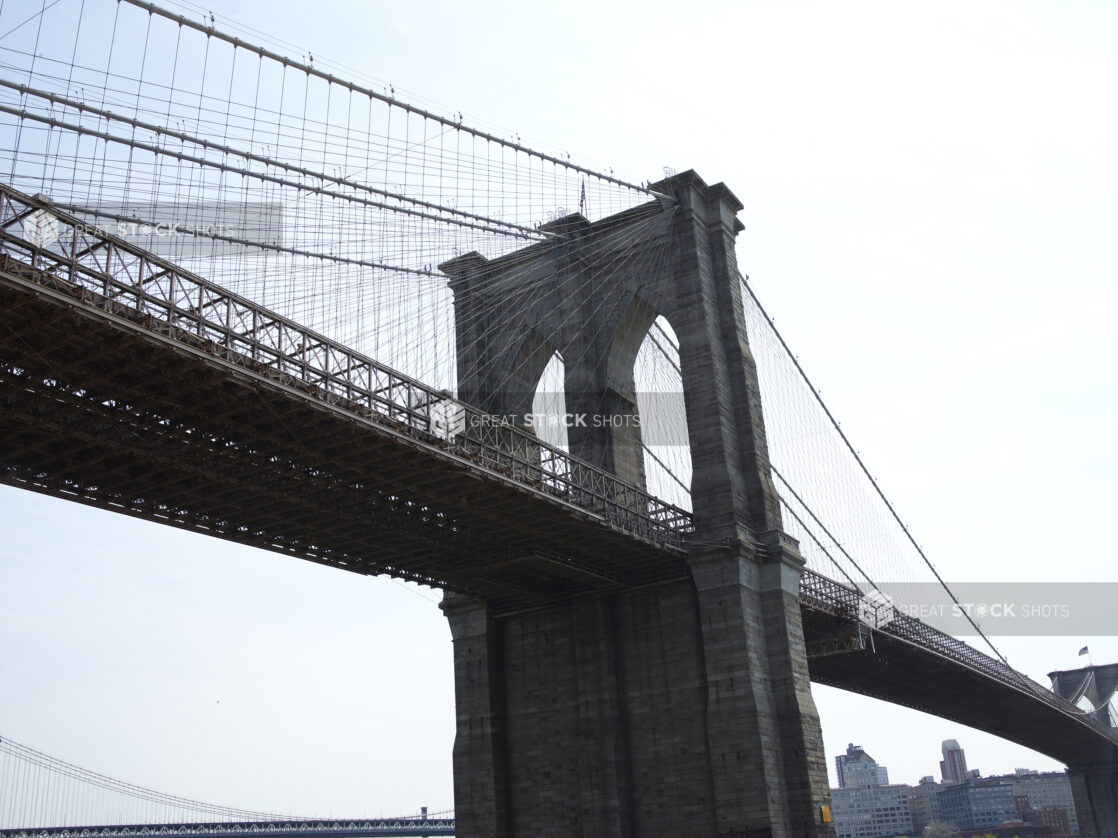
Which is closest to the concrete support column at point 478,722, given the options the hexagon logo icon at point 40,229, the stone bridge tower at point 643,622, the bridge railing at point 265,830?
the stone bridge tower at point 643,622

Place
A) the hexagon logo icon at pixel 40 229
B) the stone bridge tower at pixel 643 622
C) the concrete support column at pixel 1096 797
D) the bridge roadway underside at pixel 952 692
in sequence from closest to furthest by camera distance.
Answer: the hexagon logo icon at pixel 40 229 < the stone bridge tower at pixel 643 622 < the bridge roadway underside at pixel 952 692 < the concrete support column at pixel 1096 797

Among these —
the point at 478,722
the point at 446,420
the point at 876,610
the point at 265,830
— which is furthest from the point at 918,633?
the point at 265,830

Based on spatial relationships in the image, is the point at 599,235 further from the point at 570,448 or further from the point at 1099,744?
the point at 1099,744

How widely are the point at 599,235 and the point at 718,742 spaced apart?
21.3 m

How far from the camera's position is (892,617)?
63.1 meters

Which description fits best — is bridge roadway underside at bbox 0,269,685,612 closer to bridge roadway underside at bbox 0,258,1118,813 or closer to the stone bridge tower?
bridge roadway underside at bbox 0,258,1118,813

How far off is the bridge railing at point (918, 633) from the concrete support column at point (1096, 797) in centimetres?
1997

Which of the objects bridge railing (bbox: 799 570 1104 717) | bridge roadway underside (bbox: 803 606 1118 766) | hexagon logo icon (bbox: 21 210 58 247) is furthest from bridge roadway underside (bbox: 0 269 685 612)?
bridge roadway underside (bbox: 803 606 1118 766)

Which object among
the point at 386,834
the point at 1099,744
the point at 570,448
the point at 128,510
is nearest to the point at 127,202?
the point at 128,510

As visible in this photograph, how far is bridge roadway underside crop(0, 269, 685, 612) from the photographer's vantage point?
25.2 metres

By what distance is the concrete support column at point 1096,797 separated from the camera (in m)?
110

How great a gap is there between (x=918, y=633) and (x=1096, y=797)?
201 ft

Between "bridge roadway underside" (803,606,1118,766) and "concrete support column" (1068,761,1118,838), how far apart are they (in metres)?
1.52

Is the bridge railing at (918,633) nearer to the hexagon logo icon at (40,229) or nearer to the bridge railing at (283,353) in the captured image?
the bridge railing at (283,353)
